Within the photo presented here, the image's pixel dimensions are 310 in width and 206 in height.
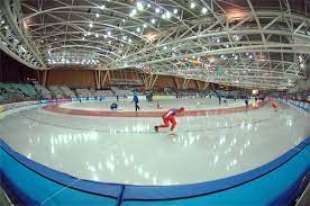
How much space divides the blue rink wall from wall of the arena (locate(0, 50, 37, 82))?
3422 cm

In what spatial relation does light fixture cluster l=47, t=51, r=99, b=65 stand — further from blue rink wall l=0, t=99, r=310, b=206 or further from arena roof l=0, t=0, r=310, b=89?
blue rink wall l=0, t=99, r=310, b=206

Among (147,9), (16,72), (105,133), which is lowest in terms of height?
(105,133)

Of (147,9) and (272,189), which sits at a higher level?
(147,9)

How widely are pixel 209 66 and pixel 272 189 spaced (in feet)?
136

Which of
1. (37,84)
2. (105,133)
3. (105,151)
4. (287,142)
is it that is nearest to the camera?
(105,151)

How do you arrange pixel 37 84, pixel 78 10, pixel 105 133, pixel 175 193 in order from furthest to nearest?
pixel 37 84
pixel 78 10
pixel 105 133
pixel 175 193

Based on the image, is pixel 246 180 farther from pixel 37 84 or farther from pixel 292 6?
pixel 37 84

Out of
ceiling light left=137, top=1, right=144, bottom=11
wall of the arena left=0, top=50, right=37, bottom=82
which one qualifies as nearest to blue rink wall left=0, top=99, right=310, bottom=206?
ceiling light left=137, top=1, right=144, bottom=11

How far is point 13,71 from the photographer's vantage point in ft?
131

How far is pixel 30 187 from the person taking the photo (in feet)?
10.6

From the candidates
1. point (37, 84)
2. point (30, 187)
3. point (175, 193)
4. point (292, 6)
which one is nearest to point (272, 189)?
point (175, 193)

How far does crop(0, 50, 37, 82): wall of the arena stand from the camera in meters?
35.4

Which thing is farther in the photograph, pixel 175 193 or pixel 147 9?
pixel 147 9

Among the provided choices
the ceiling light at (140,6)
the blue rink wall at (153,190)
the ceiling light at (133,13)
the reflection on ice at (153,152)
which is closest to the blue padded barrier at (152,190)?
the blue rink wall at (153,190)
